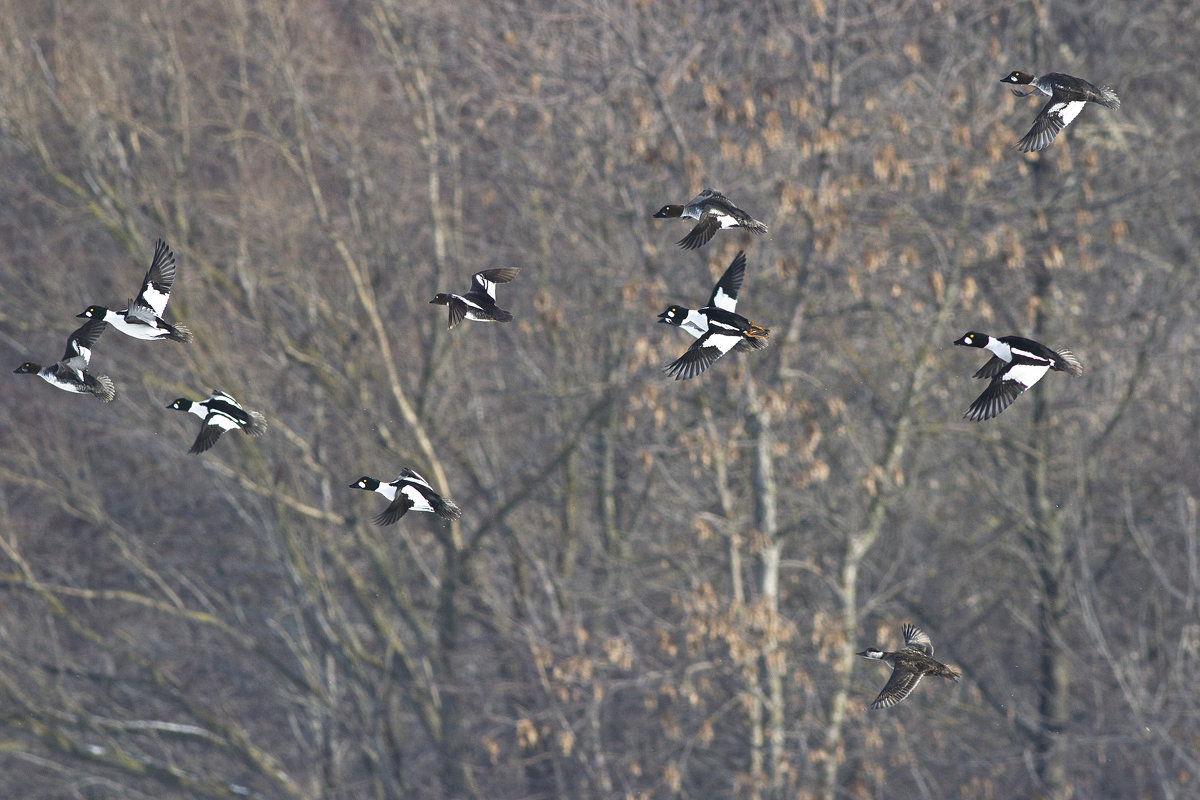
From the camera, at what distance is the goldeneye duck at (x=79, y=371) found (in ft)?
26.1

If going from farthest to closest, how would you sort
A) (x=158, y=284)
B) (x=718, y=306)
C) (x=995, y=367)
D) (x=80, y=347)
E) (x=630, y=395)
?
(x=630, y=395) < (x=718, y=306) < (x=158, y=284) < (x=80, y=347) < (x=995, y=367)

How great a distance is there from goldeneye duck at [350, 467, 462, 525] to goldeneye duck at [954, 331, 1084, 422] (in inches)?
102

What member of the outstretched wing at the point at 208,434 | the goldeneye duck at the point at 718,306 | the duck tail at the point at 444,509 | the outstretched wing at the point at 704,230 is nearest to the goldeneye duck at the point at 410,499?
the duck tail at the point at 444,509

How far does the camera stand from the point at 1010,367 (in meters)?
7.78

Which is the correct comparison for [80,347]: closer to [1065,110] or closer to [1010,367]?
[1010,367]

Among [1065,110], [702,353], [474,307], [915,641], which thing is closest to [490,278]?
[474,307]

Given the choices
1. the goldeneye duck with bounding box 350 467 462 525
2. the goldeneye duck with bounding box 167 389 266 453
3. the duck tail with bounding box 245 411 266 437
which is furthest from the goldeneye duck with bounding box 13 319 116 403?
the goldeneye duck with bounding box 350 467 462 525

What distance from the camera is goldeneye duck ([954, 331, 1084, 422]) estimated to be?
7.57 meters

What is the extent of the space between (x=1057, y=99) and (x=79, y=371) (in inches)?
206

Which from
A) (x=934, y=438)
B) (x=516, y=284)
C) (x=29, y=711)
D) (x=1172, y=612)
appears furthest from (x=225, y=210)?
(x=1172, y=612)

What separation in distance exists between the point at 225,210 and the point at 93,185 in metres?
3.36

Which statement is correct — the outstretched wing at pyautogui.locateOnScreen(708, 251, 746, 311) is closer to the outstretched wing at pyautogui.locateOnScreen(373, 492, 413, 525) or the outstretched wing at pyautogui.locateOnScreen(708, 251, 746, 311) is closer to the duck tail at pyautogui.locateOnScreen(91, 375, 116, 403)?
the outstretched wing at pyautogui.locateOnScreen(373, 492, 413, 525)

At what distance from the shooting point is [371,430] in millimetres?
18891

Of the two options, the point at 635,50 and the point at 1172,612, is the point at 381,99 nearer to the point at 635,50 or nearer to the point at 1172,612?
the point at 635,50
